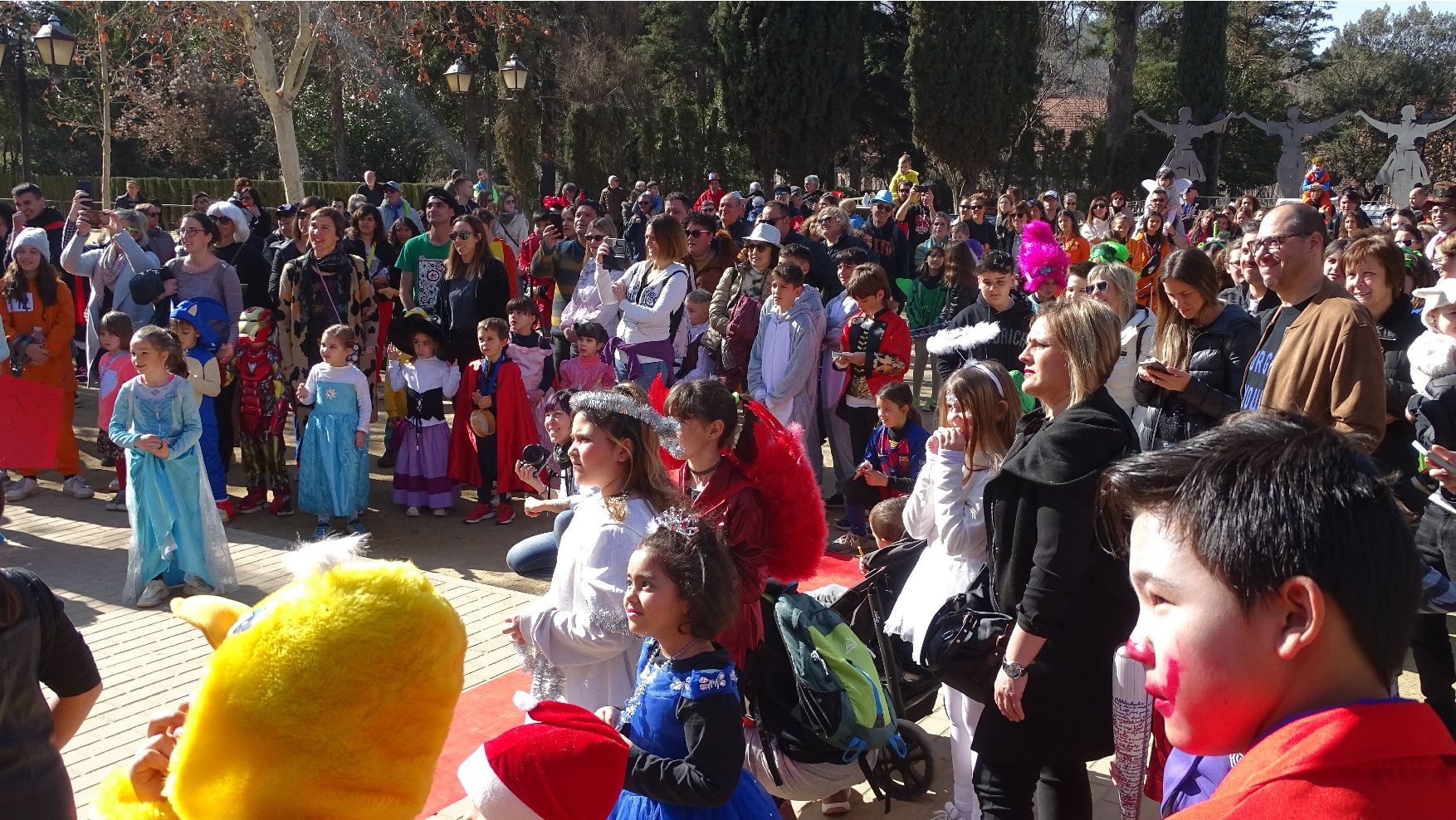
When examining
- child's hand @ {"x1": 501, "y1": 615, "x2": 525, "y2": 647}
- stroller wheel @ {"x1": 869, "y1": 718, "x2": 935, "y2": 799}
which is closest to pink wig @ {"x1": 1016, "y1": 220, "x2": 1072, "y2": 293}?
stroller wheel @ {"x1": 869, "y1": 718, "x2": 935, "y2": 799}

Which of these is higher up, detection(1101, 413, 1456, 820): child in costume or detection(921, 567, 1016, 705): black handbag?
detection(1101, 413, 1456, 820): child in costume

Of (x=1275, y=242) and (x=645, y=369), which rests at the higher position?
(x=1275, y=242)

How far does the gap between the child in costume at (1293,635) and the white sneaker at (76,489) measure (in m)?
8.93

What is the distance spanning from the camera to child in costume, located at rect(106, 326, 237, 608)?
6359 millimetres

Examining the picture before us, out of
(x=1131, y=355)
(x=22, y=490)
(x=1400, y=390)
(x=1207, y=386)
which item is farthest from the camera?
(x=22, y=490)

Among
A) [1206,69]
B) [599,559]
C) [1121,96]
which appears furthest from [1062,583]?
[1206,69]

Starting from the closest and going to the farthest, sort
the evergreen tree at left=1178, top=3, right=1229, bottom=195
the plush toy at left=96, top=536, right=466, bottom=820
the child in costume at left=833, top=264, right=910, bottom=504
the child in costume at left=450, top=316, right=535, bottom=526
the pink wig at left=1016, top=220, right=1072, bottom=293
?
the plush toy at left=96, top=536, right=466, bottom=820 < the child in costume at left=833, top=264, right=910, bottom=504 < the child in costume at left=450, top=316, right=535, bottom=526 < the pink wig at left=1016, top=220, right=1072, bottom=293 < the evergreen tree at left=1178, top=3, right=1229, bottom=195

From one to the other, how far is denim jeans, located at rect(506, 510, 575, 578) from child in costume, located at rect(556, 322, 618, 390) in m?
3.80

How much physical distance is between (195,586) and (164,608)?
0.20 metres

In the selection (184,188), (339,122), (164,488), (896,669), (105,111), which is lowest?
(896,669)

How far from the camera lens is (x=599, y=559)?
3.35 metres

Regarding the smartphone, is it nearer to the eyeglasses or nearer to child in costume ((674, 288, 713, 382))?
the eyeglasses

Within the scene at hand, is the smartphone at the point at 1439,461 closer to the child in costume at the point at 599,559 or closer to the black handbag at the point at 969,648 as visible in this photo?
the black handbag at the point at 969,648

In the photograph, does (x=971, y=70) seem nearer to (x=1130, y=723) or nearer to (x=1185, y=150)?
(x=1185, y=150)
